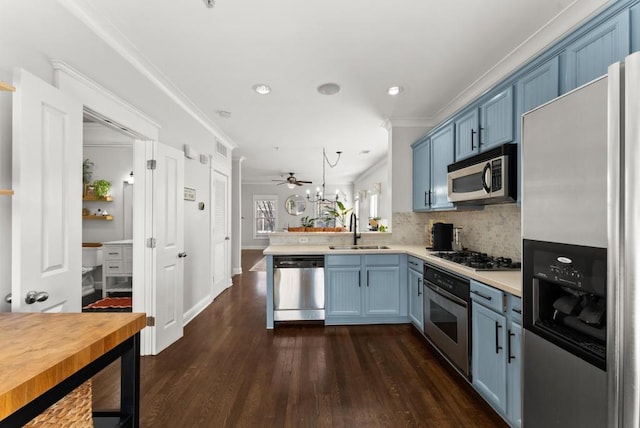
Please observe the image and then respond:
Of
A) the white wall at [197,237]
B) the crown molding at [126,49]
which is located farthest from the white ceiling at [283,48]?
the white wall at [197,237]

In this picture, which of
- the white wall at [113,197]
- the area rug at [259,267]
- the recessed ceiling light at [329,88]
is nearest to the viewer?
the recessed ceiling light at [329,88]

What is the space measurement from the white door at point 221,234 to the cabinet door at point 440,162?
319 centimetres

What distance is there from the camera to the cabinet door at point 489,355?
1.82 metres

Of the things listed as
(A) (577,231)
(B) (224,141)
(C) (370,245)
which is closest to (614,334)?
(A) (577,231)

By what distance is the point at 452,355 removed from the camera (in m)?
2.43

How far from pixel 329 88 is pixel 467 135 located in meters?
1.44

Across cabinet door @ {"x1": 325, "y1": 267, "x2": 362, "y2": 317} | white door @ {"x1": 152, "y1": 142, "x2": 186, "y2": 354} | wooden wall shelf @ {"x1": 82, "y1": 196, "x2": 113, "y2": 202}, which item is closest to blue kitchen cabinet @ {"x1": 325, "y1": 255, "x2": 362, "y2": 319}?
cabinet door @ {"x1": 325, "y1": 267, "x2": 362, "y2": 317}

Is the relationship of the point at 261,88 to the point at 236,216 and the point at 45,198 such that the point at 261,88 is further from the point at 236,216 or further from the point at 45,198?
the point at 236,216

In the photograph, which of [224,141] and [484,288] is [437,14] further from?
[224,141]

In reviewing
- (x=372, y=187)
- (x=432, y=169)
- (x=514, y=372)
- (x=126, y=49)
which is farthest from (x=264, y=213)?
(x=514, y=372)

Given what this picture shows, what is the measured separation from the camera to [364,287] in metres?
3.50

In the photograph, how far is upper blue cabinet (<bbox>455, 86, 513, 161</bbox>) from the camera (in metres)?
2.28

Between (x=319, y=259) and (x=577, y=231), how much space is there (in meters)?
2.60

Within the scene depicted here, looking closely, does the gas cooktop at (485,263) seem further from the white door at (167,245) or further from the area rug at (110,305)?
the area rug at (110,305)
